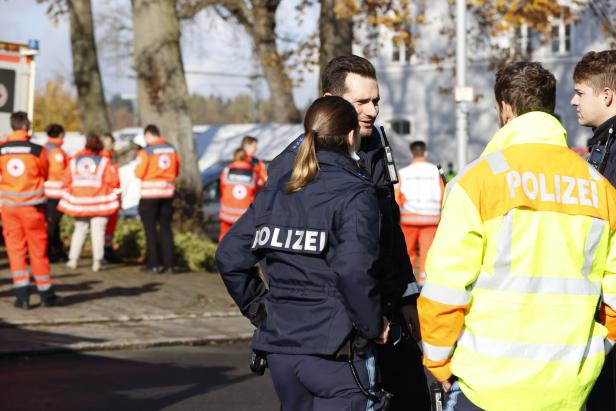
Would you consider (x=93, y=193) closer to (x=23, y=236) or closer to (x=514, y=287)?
(x=23, y=236)

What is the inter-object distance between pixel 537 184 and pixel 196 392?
5.14 metres

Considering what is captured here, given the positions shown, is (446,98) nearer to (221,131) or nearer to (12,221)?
(221,131)

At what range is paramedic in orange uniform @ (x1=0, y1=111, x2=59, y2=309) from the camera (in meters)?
12.2

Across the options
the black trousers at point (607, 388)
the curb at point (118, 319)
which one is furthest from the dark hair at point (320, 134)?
the curb at point (118, 319)

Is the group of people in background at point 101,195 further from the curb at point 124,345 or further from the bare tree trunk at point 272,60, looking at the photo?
the bare tree trunk at point 272,60

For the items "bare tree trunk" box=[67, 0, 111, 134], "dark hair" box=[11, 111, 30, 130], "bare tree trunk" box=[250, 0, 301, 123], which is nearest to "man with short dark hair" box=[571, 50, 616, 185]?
"dark hair" box=[11, 111, 30, 130]

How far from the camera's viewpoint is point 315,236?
4.49 m

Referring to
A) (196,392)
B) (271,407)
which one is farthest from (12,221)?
(271,407)

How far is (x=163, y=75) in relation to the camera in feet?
61.2

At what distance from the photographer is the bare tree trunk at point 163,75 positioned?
18641 millimetres

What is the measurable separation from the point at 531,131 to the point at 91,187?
12241 millimetres

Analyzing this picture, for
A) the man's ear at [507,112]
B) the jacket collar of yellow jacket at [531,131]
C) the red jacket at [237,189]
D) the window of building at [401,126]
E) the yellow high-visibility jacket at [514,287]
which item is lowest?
the window of building at [401,126]

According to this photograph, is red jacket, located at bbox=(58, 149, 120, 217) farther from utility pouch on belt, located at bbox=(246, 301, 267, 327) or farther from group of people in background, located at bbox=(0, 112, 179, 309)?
utility pouch on belt, located at bbox=(246, 301, 267, 327)

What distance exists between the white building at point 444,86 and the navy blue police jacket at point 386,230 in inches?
1491
